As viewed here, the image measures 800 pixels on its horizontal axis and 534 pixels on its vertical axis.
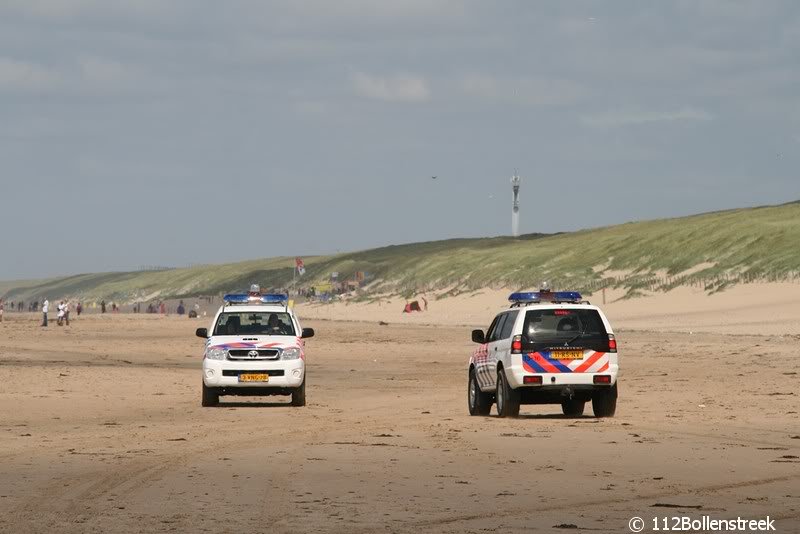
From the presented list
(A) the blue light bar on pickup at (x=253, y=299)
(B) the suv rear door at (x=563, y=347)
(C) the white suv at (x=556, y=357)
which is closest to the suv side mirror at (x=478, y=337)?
(C) the white suv at (x=556, y=357)

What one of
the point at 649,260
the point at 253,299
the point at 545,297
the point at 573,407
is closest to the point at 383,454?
the point at 545,297

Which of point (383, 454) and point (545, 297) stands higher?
point (545, 297)

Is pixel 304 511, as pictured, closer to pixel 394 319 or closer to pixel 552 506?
pixel 552 506

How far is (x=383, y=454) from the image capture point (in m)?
18.1

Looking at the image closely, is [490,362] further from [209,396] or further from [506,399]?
[209,396]

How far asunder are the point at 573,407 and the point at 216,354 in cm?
621

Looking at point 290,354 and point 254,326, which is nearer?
point 290,354

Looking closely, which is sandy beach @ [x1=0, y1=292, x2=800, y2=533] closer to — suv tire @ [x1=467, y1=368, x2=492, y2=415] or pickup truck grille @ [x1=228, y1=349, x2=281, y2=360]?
suv tire @ [x1=467, y1=368, x2=492, y2=415]

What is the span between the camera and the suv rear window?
77.3 feet

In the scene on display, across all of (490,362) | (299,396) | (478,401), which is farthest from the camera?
(299,396)

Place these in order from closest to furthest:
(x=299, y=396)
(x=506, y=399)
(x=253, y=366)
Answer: (x=506, y=399), (x=253, y=366), (x=299, y=396)

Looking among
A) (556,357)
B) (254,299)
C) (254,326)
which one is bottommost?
(556,357)

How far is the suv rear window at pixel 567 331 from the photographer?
928 inches

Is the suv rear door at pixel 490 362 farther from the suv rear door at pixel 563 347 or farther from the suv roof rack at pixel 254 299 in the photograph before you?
the suv roof rack at pixel 254 299
